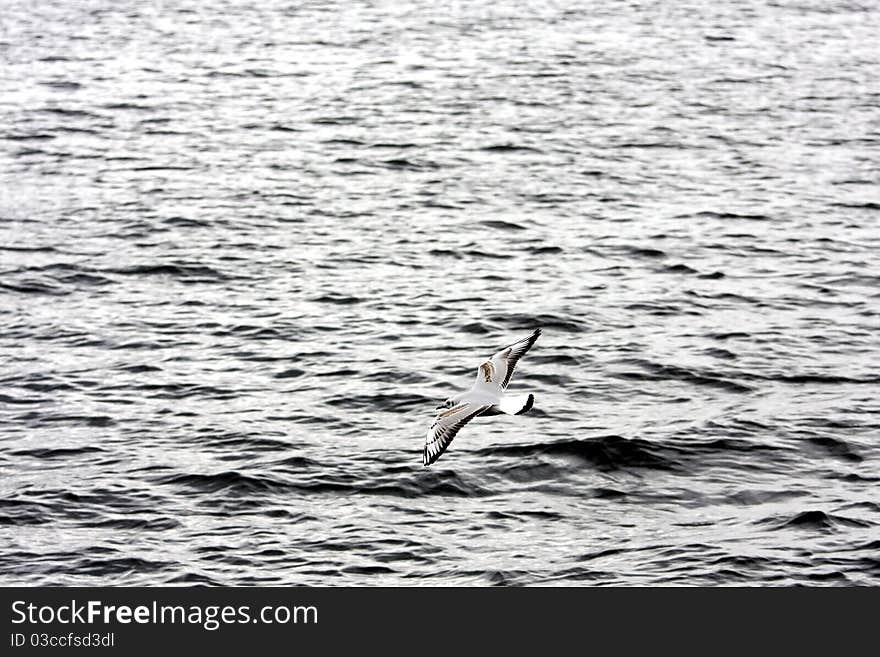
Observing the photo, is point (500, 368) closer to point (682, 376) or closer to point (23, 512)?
point (23, 512)

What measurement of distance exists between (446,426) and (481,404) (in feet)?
1.81

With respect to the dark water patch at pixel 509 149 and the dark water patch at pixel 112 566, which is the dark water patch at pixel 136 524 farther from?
the dark water patch at pixel 509 149

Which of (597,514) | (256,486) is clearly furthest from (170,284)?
(597,514)

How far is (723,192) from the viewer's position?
38844 millimetres

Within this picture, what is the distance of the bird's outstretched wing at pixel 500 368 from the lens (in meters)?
18.5

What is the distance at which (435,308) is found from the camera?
104 ft

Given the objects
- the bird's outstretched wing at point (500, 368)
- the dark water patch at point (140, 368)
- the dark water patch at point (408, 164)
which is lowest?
the dark water patch at point (140, 368)

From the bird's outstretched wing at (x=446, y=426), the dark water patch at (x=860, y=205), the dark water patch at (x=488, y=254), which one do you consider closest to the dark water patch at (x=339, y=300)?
the dark water patch at (x=488, y=254)

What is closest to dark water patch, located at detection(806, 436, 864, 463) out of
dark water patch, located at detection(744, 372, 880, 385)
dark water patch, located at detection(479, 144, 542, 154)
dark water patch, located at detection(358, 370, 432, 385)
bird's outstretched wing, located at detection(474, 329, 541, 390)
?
dark water patch, located at detection(744, 372, 880, 385)

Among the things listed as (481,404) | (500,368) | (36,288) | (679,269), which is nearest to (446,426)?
(481,404)

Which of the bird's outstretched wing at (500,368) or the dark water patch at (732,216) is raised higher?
the bird's outstretched wing at (500,368)

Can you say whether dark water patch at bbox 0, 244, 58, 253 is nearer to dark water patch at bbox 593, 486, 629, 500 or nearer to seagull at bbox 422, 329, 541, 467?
dark water patch at bbox 593, 486, 629, 500
